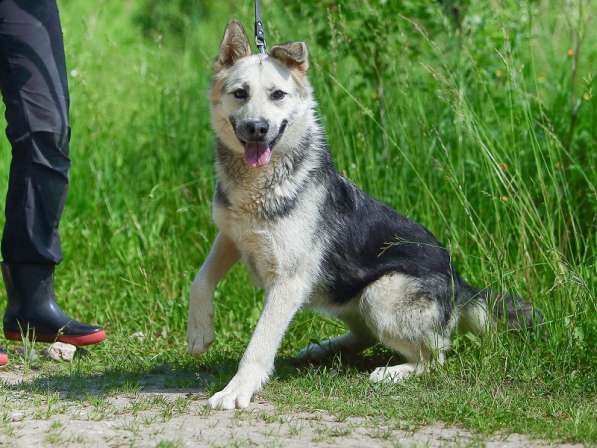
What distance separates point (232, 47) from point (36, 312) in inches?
64.8

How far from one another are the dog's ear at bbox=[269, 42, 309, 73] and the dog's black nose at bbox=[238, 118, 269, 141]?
0.40 m

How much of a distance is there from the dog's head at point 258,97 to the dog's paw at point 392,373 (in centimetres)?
110

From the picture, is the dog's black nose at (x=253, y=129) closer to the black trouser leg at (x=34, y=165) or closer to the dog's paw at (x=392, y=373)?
the black trouser leg at (x=34, y=165)

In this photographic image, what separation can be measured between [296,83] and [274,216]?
620 millimetres

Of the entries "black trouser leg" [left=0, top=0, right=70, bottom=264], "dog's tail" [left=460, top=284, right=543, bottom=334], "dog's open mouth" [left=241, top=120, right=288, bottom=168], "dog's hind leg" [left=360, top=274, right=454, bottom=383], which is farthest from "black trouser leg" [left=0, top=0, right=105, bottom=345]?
"dog's tail" [left=460, top=284, right=543, bottom=334]

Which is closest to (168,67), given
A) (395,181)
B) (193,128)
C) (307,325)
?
(193,128)

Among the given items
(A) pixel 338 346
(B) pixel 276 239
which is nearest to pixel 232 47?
(B) pixel 276 239

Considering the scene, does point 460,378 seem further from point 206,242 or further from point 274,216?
point 206,242

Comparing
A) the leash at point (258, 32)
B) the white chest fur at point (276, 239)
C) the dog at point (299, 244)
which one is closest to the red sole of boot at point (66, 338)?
the dog at point (299, 244)

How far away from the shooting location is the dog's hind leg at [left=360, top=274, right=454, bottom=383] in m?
4.28

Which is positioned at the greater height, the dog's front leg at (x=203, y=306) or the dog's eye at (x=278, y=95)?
the dog's eye at (x=278, y=95)

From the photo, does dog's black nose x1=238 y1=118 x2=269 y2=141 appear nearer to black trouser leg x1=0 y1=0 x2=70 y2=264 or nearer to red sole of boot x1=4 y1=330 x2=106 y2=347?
black trouser leg x1=0 y1=0 x2=70 y2=264

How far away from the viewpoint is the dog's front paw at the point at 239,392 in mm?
3742

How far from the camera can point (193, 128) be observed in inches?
254
